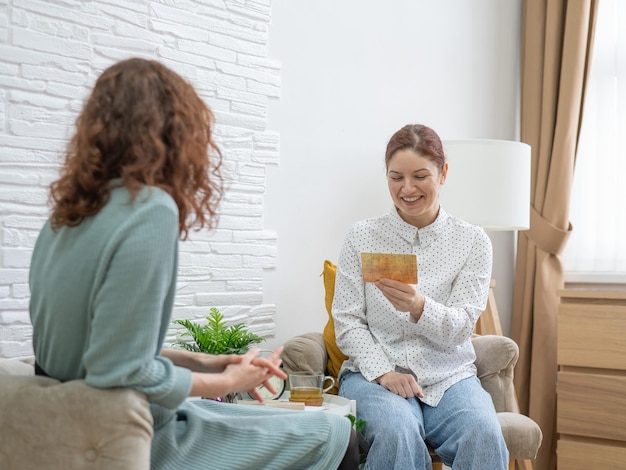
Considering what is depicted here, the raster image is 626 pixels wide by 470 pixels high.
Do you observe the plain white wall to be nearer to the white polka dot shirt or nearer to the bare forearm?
the white polka dot shirt

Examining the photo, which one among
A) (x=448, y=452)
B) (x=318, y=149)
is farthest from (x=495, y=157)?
(x=448, y=452)

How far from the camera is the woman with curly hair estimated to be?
124 cm

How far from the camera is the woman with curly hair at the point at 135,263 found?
1236 mm

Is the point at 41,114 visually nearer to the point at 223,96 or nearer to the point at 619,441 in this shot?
the point at 223,96

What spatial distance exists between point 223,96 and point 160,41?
290 mm

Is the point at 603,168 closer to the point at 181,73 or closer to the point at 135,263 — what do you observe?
the point at 181,73

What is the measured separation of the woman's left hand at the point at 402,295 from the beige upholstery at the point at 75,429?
1.11 metres

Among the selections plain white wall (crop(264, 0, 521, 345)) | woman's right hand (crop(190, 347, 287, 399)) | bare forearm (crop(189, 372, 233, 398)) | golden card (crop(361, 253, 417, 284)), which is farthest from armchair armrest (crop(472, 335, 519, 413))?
bare forearm (crop(189, 372, 233, 398))

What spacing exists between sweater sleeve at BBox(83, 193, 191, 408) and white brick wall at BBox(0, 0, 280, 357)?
1030 mm

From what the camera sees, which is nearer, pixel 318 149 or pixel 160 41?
pixel 160 41

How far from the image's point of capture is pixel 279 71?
2.92m

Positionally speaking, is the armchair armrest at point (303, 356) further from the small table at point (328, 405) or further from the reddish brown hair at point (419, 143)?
the reddish brown hair at point (419, 143)

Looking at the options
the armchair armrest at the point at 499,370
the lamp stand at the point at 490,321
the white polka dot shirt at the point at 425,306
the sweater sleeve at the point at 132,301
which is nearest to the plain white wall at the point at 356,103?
the white polka dot shirt at the point at 425,306

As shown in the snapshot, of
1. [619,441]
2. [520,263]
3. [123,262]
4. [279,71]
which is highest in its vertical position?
[279,71]
